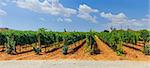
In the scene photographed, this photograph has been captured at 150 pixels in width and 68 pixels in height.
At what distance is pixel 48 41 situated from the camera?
30656 mm

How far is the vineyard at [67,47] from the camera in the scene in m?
21.2

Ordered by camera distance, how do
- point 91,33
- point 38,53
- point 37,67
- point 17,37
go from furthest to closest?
point 17,37 → point 91,33 → point 38,53 → point 37,67

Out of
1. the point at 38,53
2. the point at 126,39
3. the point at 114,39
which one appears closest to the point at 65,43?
the point at 38,53

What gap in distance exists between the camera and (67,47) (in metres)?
23.1

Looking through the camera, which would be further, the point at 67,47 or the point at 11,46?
the point at 11,46

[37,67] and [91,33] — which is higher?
[91,33]

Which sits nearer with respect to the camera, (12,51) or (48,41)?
(12,51)

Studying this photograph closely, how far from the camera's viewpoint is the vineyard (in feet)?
69.6

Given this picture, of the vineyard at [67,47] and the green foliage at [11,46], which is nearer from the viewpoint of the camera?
the vineyard at [67,47]

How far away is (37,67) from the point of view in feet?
46.2

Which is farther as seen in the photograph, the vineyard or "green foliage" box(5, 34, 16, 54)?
"green foliage" box(5, 34, 16, 54)

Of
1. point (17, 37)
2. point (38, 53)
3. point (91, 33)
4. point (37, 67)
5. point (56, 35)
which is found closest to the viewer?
point (37, 67)

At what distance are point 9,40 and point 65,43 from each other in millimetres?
5030

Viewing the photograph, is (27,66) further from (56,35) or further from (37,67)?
(56,35)
